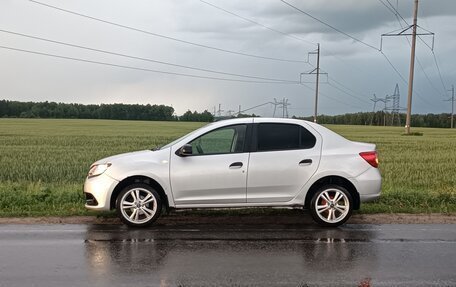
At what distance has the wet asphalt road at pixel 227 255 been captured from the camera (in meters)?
5.10

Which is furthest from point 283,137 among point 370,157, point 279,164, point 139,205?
point 139,205

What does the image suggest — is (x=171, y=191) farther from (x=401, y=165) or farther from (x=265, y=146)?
(x=401, y=165)

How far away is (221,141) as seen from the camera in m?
8.00

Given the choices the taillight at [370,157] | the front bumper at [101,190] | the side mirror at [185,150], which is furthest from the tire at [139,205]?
the taillight at [370,157]

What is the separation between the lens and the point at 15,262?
18.7 ft

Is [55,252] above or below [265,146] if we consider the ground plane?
below

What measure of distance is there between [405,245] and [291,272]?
6.87 feet

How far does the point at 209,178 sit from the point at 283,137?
4.50ft

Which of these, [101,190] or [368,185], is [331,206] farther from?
[101,190]

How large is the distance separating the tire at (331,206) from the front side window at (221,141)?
1.45 meters

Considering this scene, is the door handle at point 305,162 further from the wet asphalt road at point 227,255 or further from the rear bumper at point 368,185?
the wet asphalt road at point 227,255

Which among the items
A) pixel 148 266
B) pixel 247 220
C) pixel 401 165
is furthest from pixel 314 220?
pixel 401 165

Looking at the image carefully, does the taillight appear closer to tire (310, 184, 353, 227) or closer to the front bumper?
tire (310, 184, 353, 227)

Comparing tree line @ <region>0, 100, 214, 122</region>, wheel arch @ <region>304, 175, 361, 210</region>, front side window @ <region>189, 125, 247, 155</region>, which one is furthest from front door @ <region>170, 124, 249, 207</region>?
tree line @ <region>0, 100, 214, 122</region>
